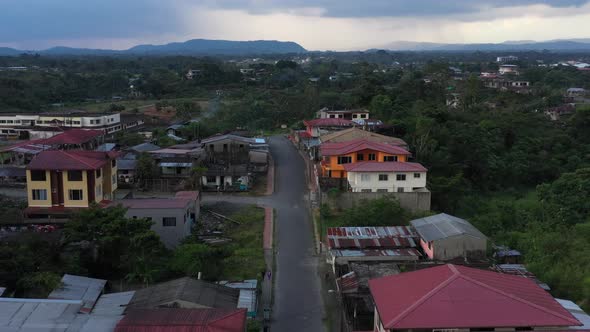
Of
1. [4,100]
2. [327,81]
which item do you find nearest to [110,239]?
[4,100]

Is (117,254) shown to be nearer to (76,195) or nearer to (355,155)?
(76,195)

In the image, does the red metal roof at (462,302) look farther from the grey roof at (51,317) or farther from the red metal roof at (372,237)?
the red metal roof at (372,237)

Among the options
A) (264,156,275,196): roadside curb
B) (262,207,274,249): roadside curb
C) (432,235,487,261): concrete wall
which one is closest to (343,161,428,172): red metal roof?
(262,207,274,249): roadside curb

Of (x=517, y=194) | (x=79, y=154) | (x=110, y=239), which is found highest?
(x=79, y=154)

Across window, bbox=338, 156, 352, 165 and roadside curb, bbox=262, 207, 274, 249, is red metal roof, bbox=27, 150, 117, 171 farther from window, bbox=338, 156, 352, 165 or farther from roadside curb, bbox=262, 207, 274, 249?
window, bbox=338, 156, 352, 165

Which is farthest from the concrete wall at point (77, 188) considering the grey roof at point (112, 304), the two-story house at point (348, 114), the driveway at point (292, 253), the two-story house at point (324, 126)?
the two-story house at point (348, 114)

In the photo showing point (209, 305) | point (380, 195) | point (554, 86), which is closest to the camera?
point (209, 305)

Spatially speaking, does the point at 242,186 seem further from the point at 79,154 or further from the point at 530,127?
the point at 530,127
